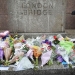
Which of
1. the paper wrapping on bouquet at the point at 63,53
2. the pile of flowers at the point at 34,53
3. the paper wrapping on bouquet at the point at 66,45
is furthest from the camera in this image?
the paper wrapping on bouquet at the point at 66,45

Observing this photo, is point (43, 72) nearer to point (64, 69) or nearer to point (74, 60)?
point (64, 69)

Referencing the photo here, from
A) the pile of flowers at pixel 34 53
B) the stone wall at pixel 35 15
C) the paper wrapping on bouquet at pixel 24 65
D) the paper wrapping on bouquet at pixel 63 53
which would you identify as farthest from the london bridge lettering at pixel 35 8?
the paper wrapping on bouquet at pixel 24 65

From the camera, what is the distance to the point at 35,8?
24.2ft

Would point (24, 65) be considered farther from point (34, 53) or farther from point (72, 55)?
point (72, 55)

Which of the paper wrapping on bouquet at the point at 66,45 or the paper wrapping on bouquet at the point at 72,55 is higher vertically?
the paper wrapping on bouquet at the point at 66,45

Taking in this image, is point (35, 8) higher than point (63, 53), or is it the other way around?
point (35, 8)

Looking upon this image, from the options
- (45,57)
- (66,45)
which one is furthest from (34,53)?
(66,45)

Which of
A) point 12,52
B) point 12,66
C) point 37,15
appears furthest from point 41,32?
point 12,66

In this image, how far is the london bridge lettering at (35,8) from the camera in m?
7.37

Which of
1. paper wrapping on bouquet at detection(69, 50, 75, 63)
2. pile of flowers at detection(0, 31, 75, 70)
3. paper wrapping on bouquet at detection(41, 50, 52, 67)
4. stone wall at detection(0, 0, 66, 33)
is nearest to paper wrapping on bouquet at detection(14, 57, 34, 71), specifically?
pile of flowers at detection(0, 31, 75, 70)

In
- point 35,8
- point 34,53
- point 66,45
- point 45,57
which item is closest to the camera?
point 45,57

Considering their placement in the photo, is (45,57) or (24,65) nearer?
(24,65)

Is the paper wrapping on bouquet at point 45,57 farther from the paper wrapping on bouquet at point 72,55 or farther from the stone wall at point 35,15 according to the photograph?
the stone wall at point 35,15

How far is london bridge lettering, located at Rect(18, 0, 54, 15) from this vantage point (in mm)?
7371
